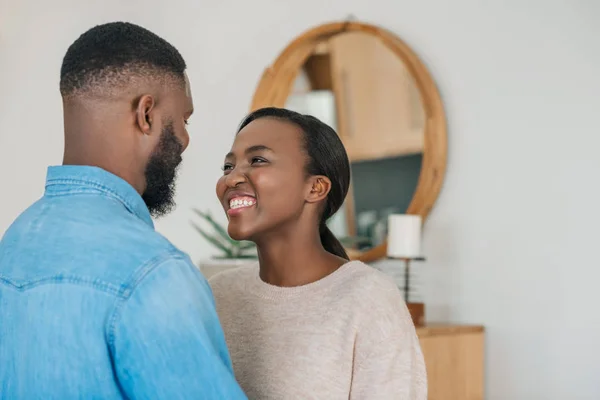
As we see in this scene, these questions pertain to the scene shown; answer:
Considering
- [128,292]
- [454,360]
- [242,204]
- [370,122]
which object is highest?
[370,122]

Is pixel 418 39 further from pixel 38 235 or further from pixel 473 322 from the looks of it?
pixel 38 235

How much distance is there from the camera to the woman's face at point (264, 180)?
62.4 inches

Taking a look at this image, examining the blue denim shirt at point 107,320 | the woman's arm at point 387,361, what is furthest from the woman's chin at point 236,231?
the blue denim shirt at point 107,320

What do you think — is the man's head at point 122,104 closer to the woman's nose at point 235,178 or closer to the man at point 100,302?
the man at point 100,302

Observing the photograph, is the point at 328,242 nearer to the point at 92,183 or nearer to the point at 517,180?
the point at 92,183

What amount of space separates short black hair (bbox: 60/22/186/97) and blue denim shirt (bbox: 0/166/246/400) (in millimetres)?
199

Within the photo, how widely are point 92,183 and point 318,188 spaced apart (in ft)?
2.01

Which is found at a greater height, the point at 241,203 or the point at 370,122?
the point at 370,122

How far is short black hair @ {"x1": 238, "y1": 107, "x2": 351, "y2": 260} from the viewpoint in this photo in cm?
167

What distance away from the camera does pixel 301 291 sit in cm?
157

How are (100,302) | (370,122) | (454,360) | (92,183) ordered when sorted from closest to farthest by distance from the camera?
(100,302), (92,183), (454,360), (370,122)

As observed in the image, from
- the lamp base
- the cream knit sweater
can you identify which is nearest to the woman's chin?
the cream knit sweater

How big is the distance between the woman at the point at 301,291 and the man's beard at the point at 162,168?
1.10 feet

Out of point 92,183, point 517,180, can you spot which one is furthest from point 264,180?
point 517,180
